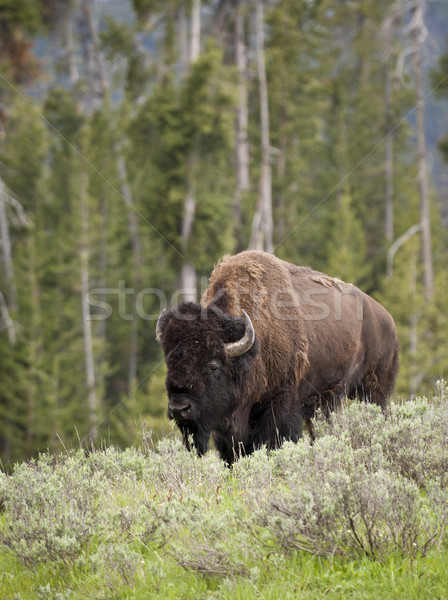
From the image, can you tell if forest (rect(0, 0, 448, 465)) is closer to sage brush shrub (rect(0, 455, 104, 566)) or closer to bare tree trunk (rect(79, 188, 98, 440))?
bare tree trunk (rect(79, 188, 98, 440))

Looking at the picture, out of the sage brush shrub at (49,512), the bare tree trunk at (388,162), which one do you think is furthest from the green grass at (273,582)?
the bare tree trunk at (388,162)

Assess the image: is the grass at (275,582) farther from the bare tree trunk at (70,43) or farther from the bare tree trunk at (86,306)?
the bare tree trunk at (70,43)

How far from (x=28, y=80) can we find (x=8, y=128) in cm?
247

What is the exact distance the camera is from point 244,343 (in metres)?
6.60

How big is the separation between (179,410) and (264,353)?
138 centimetres

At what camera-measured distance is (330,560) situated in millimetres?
3791

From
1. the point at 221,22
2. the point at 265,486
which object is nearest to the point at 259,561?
the point at 265,486

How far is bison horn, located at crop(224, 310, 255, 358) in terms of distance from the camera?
260 inches

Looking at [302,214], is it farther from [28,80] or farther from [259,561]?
[259,561]

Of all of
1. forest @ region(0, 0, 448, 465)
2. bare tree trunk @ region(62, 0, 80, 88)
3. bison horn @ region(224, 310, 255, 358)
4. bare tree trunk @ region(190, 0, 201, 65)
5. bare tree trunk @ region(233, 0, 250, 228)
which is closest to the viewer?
bison horn @ region(224, 310, 255, 358)

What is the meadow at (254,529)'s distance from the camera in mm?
3758

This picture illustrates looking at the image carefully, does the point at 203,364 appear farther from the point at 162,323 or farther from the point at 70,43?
the point at 70,43

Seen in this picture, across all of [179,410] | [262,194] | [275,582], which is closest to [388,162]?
[262,194]

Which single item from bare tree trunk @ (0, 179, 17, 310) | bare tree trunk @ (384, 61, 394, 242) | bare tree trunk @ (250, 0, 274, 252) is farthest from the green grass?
bare tree trunk @ (384, 61, 394, 242)
